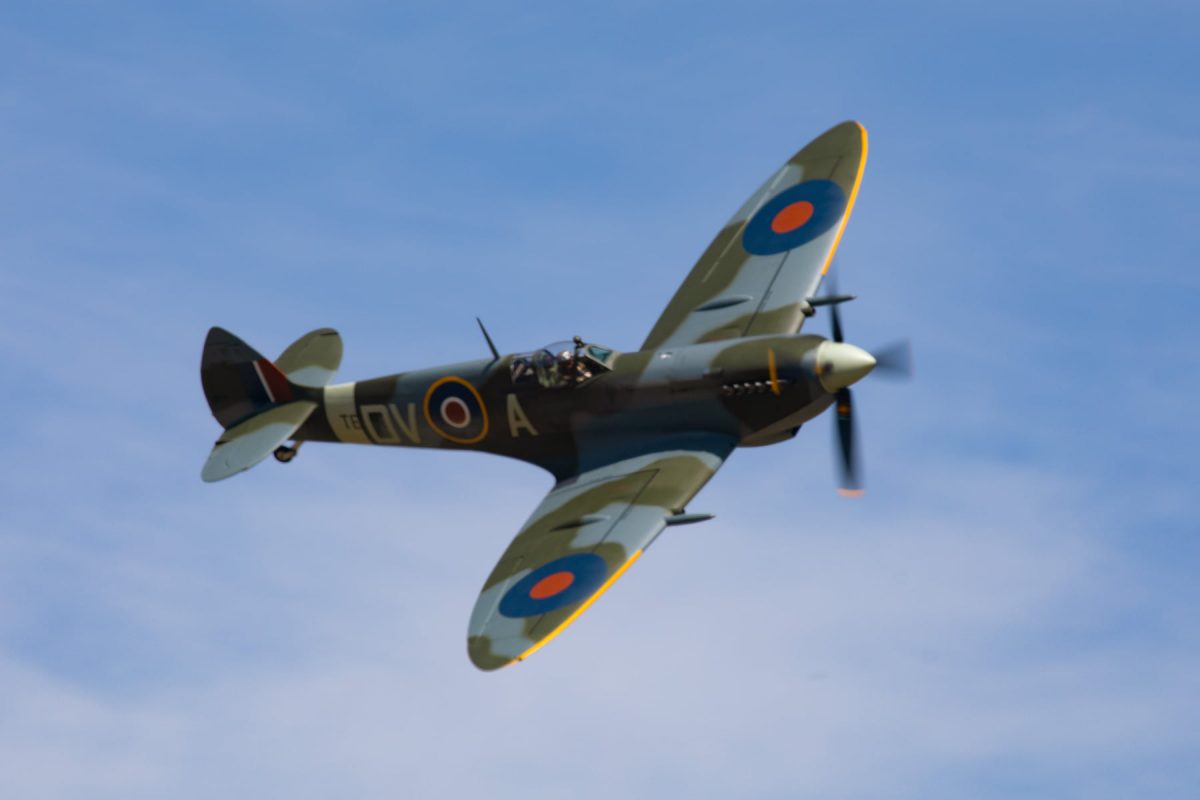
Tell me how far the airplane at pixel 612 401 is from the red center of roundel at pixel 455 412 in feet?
0.06

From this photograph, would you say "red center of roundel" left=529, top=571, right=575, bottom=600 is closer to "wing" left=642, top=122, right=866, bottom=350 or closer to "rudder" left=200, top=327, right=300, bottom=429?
"wing" left=642, top=122, right=866, bottom=350

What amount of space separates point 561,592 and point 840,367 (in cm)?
443

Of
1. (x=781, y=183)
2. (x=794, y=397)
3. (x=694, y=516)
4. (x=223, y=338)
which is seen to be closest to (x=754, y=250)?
(x=781, y=183)

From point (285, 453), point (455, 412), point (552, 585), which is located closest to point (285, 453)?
point (285, 453)

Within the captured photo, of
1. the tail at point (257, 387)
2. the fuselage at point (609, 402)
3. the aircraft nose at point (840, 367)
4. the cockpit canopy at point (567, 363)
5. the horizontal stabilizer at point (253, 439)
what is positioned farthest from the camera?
the tail at point (257, 387)

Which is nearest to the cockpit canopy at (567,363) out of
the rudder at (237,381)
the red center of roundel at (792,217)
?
the red center of roundel at (792,217)

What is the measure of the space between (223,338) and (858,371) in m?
8.99

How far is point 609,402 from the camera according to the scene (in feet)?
76.7

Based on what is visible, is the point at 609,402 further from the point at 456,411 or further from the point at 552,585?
the point at 552,585

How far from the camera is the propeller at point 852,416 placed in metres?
22.8

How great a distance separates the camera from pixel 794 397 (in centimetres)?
2262

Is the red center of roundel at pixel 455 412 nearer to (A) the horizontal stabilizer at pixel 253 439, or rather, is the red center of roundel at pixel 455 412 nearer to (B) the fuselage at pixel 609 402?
(B) the fuselage at pixel 609 402

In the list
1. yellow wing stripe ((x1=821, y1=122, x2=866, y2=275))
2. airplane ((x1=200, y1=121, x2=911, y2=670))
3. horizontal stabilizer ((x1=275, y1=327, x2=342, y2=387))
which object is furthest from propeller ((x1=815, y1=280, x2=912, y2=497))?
horizontal stabilizer ((x1=275, y1=327, x2=342, y2=387))

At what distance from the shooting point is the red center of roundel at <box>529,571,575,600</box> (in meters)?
20.8
